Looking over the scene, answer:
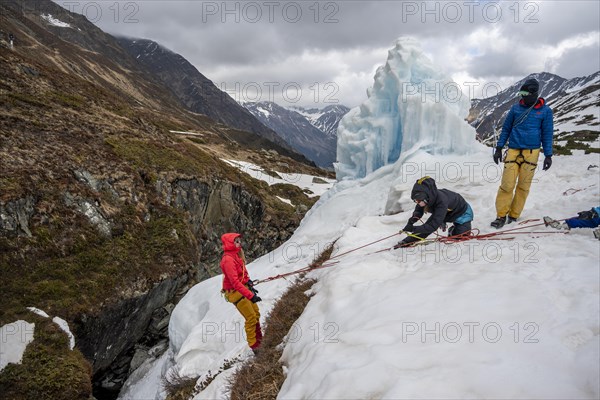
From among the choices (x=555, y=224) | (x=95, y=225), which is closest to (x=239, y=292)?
(x=555, y=224)

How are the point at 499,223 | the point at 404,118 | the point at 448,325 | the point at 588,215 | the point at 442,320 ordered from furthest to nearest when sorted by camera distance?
the point at 404,118 → the point at 499,223 → the point at 588,215 → the point at 442,320 → the point at 448,325

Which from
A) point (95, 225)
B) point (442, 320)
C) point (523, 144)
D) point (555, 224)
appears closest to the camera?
point (442, 320)

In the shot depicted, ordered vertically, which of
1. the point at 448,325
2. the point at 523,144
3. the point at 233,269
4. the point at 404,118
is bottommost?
the point at 448,325

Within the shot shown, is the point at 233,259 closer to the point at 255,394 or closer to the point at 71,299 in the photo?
the point at 255,394

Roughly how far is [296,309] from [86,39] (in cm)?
22504

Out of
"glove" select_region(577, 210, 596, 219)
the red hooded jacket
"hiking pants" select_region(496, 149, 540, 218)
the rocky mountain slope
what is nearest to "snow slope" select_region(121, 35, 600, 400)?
"glove" select_region(577, 210, 596, 219)

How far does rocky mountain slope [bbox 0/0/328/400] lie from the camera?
49.5 feet

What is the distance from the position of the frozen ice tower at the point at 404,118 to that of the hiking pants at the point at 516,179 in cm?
945

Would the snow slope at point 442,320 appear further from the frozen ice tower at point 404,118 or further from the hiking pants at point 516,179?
the frozen ice tower at point 404,118

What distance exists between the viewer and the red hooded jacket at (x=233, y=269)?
7008 millimetres

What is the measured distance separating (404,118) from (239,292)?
15.1 metres

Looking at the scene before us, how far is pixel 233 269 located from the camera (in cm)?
705

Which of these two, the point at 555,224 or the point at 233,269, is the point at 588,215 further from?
the point at 233,269

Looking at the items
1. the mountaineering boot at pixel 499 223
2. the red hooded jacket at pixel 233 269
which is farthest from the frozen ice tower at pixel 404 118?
the red hooded jacket at pixel 233 269
